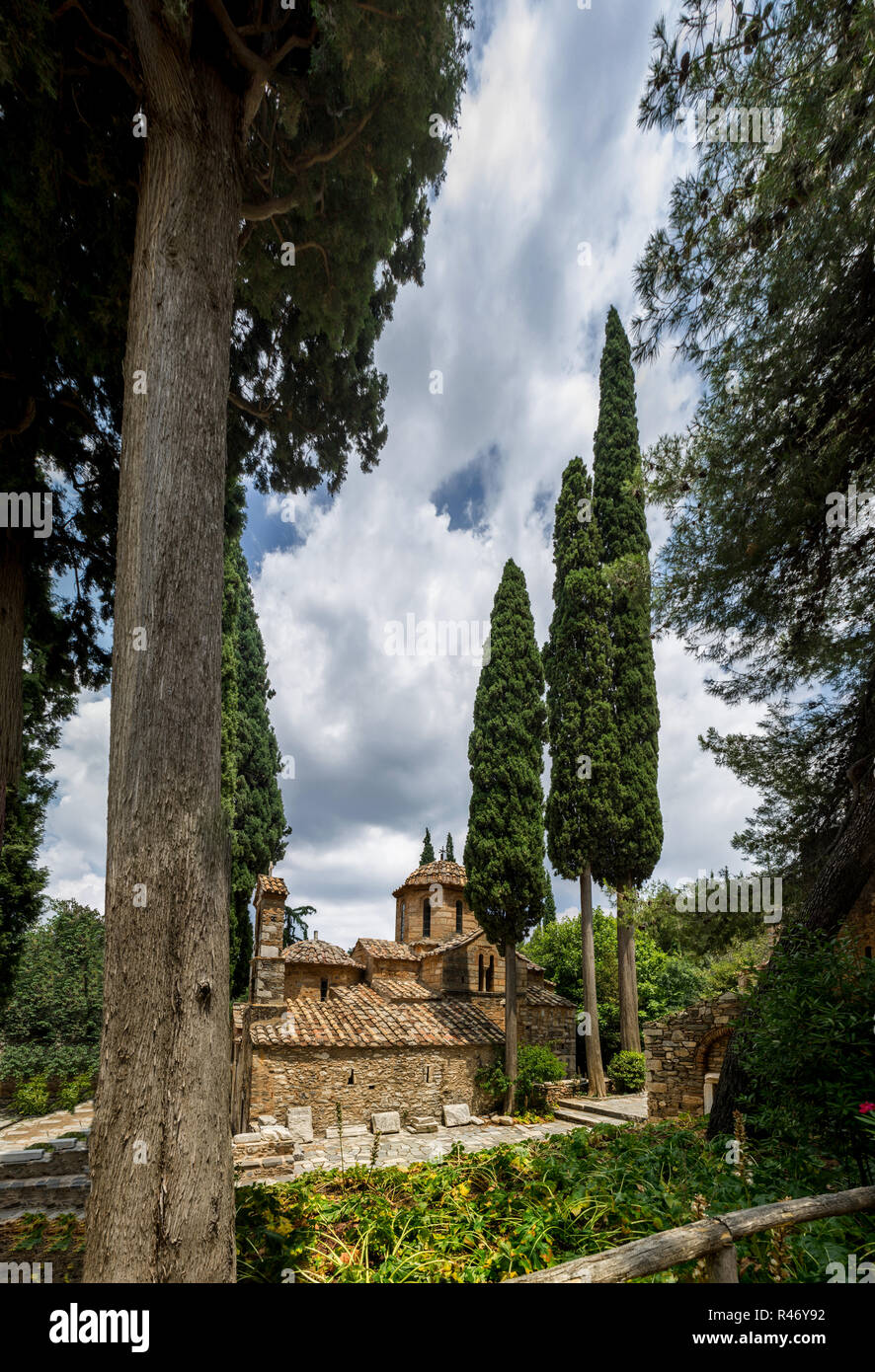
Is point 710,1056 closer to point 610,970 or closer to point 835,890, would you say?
point 835,890

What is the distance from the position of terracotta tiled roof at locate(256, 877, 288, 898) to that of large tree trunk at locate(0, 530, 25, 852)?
8.29m

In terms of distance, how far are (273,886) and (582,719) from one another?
26.5 feet

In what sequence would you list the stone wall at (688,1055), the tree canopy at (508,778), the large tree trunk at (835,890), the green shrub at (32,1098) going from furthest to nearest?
the green shrub at (32,1098), the tree canopy at (508,778), the stone wall at (688,1055), the large tree trunk at (835,890)

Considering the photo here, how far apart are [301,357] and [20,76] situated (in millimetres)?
2740

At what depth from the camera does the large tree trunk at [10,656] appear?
192 inches

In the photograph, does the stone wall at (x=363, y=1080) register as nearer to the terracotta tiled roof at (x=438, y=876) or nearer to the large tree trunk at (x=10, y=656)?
→ the terracotta tiled roof at (x=438, y=876)

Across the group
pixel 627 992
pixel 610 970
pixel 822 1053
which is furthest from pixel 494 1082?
pixel 822 1053

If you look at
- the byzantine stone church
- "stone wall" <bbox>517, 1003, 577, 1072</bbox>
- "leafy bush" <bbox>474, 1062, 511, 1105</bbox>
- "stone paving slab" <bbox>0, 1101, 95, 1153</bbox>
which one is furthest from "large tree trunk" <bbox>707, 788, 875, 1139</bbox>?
"stone wall" <bbox>517, 1003, 577, 1072</bbox>

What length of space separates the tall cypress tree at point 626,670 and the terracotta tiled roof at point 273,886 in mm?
7016

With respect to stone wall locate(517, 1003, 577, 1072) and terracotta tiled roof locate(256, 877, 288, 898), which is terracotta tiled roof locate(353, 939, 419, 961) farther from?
terracotta tiled roof locate(256, 877, 288, 898)

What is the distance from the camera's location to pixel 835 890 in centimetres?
600

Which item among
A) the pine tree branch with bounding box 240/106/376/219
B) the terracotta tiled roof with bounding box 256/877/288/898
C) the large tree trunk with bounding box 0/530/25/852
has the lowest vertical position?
the terracotta tiled roof with bounding box 256/877/288/898

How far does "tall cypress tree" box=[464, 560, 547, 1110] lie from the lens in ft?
44.4

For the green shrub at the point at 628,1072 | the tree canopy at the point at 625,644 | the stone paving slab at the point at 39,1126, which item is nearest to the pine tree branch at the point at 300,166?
the tree canopy at the point at 625,644
